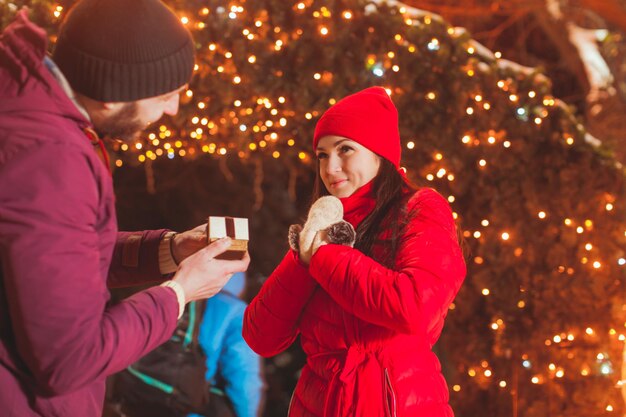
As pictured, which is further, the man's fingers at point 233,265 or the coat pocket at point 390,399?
the coat pocket at point 390,399

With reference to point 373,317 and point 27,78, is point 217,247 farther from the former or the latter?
point 27,78

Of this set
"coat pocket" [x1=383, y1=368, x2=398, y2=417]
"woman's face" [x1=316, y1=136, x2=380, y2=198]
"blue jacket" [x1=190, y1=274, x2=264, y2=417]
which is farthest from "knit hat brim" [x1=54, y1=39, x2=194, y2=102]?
"blue jacket" [x1=190, y1=274, x2=264, y2=417]

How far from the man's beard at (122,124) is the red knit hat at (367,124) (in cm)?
75

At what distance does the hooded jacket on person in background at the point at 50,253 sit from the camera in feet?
4.23

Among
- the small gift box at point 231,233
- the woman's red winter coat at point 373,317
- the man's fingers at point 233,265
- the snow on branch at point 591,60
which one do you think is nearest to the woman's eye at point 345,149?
the woman's red winter coat at point 373,317

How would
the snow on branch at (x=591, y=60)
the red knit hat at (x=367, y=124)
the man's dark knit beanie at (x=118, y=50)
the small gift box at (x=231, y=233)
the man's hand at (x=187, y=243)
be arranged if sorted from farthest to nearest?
the snow on branch at (x=591, y=60) → the red knit hat at (x=367, y=124) → the man's hand at (x=187, y=243) → the small gift box at (x=231, y=233) → the man's dark knit beanie at (x=118, y=50)

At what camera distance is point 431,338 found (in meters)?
2.10

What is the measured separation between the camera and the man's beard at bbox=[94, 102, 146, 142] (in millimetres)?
1562

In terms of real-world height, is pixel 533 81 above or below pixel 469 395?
above

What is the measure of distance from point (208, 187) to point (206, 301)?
2.19 ft

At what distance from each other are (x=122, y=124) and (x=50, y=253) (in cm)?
40

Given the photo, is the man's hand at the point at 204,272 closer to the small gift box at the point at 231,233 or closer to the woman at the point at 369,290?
the small gift box at the point at 231,233

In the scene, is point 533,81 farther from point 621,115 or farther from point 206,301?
point 621,115

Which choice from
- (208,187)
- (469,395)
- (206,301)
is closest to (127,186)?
(208,187)
